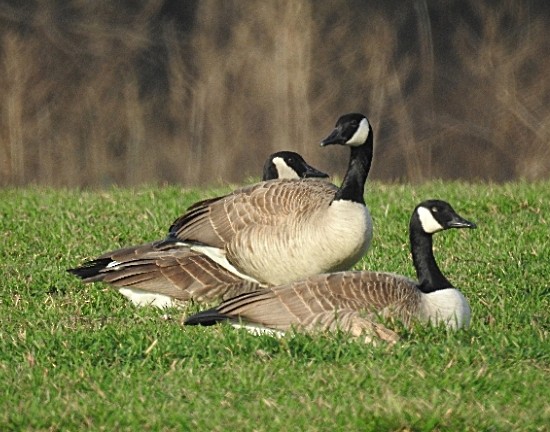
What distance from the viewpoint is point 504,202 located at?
10602 mm

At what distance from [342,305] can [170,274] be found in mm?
1916

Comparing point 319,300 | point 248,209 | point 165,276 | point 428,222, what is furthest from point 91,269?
point 428,222

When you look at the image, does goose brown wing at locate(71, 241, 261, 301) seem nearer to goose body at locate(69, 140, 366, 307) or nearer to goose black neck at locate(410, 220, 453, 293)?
goose body at locate(69, 140, 366, 307)

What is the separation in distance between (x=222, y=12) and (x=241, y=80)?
1.73 m

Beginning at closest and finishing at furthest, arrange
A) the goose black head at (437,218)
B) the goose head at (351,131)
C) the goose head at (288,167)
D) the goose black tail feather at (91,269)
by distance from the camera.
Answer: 1. the goose black head at (437,218)
2. the goose head at (351,131)
3. the goose black tail feather at (91,269)
4. the goose head at (288,167)

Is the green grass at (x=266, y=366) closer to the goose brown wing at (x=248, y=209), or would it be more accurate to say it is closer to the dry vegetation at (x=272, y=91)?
the goose brown wing at (x=248, y=209)

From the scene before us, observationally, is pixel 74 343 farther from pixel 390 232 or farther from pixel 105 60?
pixel 105 60

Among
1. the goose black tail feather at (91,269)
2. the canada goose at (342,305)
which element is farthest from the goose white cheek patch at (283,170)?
the canada goose at (342,305)

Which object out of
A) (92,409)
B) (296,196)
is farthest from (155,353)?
(296,196)

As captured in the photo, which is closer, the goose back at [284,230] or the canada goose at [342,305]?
the canada goose at [342,305]

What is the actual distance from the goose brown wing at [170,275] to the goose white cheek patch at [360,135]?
115 centimetres

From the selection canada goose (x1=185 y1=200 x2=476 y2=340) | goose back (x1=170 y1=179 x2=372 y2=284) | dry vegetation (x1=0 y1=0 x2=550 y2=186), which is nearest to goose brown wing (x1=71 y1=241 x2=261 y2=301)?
goose back (x1=170 y1=179 x2=372 y2=284)

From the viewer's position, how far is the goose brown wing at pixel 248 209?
788 cm

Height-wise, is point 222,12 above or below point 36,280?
above
